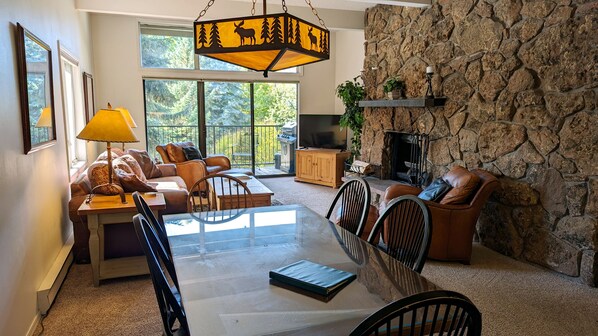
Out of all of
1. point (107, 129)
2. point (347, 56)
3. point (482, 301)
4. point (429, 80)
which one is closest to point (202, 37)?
point (107, 129)

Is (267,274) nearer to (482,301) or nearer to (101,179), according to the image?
(482,301)

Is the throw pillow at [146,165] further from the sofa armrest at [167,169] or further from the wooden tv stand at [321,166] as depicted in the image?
the wooden tv stand at [321,166]

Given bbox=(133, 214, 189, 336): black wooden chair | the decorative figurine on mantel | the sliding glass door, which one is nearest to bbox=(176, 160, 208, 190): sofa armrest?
the sliding glass door

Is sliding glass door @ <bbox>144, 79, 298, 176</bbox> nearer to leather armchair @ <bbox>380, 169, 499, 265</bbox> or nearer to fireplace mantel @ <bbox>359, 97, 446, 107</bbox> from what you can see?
fireplace mantel @ <bbox>359, 97, 446, 107</bbox>

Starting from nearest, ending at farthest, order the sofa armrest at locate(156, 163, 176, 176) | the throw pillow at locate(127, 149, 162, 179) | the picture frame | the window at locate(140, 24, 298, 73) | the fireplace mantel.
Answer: the picture frame, the fireplace mantel, the throw pillow at locate(127, 149, 162, 179), the sofa armrest at locate(156, 163, 176, 176), the window at locate(140, 24, 298, 73)

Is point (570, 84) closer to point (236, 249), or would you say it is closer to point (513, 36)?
point (513, 36)

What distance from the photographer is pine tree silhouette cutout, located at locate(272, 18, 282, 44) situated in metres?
1.93

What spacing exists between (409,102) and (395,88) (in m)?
0.48

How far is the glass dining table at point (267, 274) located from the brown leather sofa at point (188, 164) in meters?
3.65

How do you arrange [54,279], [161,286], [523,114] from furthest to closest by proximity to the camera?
[523,114]
[54,279]
[161,286]

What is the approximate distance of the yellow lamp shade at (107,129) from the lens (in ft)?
10.2

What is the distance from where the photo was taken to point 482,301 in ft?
9.59

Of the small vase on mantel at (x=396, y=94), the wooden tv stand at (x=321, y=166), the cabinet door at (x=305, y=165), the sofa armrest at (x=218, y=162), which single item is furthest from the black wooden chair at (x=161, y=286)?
the cabinet door at (x=305, y=165)

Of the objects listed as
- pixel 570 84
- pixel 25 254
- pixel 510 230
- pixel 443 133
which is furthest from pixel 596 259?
pixel 25 254
